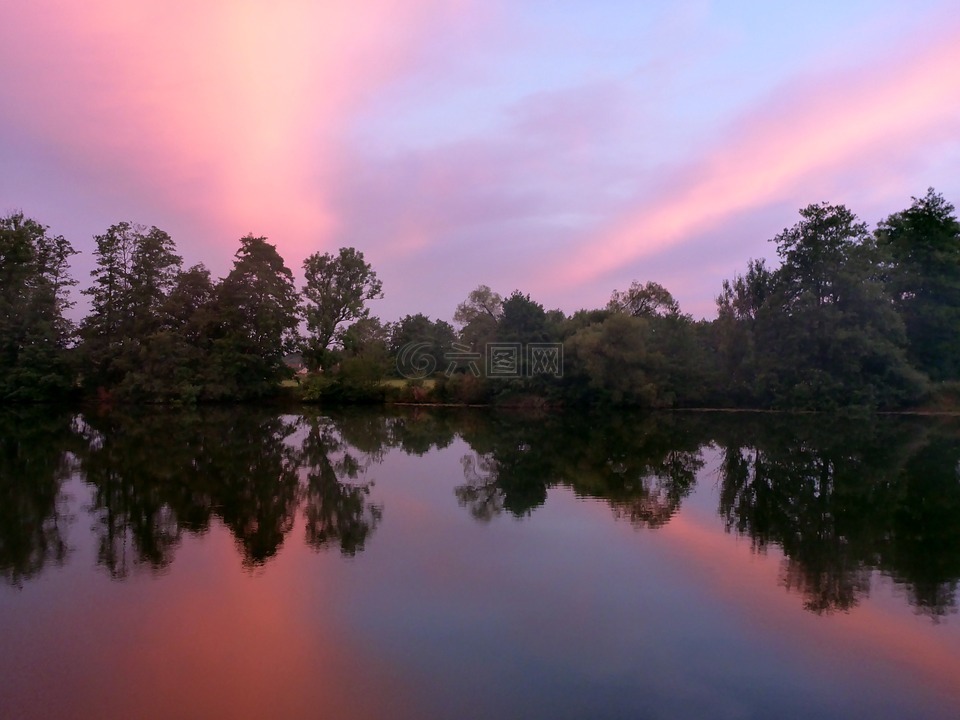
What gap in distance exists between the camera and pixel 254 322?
39969 millimetres

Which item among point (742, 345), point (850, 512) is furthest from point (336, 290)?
point (850, 512)

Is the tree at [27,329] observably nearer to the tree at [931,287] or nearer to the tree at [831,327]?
the tree at [831,327]

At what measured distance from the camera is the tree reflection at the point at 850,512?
25.1ft

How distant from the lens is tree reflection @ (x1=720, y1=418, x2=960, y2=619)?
302 inches

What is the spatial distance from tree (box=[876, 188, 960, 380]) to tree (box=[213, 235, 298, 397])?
34701 millimetres

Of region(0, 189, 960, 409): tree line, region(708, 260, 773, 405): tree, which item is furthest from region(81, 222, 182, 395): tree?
region(708, 260, 773, 405): tree

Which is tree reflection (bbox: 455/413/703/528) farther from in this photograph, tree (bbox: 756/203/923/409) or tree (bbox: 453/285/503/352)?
tree (bbox: 453/285/503/352)

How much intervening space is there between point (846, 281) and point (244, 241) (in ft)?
110

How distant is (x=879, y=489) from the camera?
13133 millimetres

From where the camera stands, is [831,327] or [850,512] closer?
[850,512]

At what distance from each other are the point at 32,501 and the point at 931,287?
41.3 metres

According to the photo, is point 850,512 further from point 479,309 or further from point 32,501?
point 479,309

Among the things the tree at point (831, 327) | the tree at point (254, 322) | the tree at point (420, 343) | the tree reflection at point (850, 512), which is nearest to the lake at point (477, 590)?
the tree reflection at point (850, 512)

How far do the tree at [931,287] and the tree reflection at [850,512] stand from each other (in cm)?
1735
